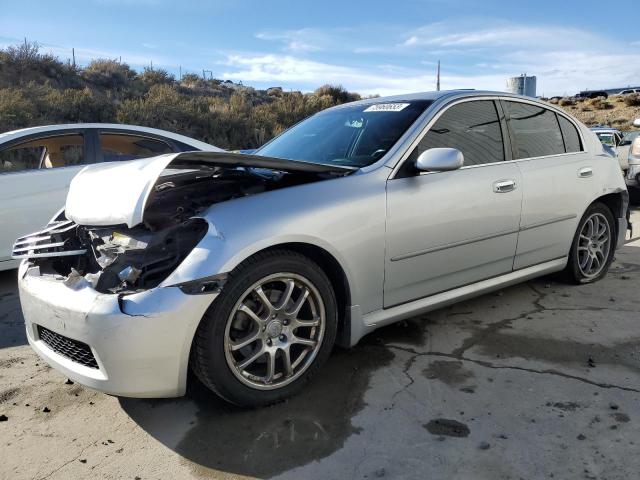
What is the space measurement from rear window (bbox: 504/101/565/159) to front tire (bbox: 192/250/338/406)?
1.98m

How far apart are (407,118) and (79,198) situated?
2020 mm

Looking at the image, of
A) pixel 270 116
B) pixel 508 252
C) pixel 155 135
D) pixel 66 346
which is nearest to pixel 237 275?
pixel 66 346

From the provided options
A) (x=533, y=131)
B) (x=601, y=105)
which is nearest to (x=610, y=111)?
(x=601, y=105)

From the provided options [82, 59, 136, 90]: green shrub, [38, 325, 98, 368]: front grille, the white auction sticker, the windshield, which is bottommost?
[38, 325, 98, 368]: front grille

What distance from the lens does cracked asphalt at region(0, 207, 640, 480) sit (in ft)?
7.62

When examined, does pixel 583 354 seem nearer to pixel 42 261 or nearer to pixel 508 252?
pixel 508 252

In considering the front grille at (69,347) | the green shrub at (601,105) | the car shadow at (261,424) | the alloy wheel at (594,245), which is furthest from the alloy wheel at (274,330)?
the green shrub at (601,105)

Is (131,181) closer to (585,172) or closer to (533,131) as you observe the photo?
(533,131)

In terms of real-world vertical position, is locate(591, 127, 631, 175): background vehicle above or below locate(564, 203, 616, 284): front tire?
above

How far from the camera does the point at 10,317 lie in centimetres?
435

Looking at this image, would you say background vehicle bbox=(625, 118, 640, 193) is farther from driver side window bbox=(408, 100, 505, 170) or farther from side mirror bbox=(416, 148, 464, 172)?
side mirror bbox=(416, 148, 464, 172)

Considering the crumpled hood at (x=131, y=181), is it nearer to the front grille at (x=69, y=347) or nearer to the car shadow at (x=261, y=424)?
the front grille at (x=69, y=347)

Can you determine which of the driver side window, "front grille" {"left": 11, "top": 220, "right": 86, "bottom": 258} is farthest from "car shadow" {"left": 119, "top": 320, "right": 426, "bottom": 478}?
the driver side window

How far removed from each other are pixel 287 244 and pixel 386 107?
150 cm
